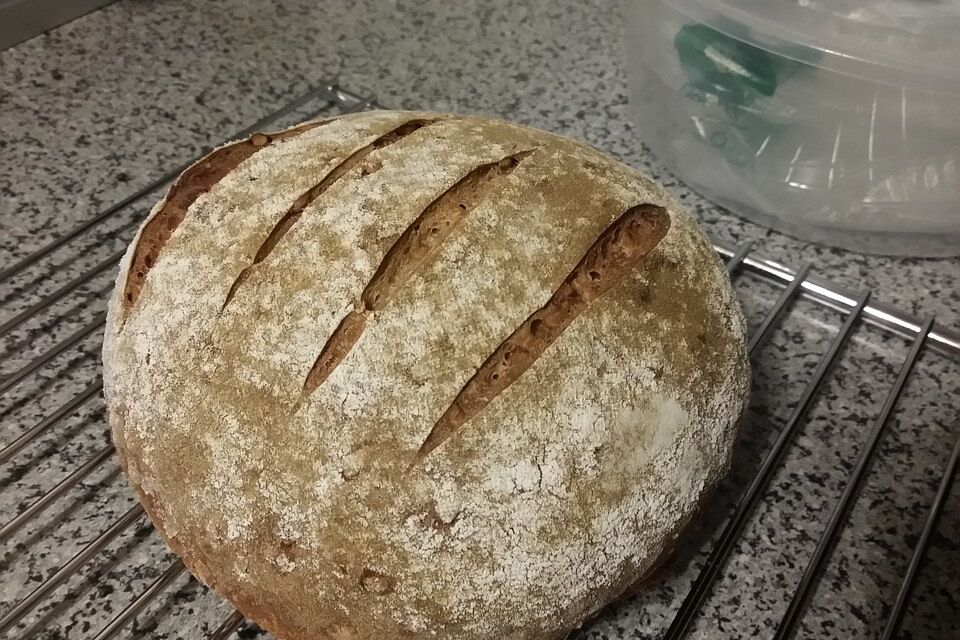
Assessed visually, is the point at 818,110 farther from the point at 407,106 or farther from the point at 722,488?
the point at 407,106

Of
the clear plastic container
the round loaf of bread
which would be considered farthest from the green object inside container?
the round loaf of bread

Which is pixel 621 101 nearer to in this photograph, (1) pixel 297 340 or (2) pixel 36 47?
(1) pixel 297 340

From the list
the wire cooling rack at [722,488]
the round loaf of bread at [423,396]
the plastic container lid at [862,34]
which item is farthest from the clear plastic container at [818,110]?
the round loaf of bread at [423,396]

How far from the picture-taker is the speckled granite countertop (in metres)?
0.74

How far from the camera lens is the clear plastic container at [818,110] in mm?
900

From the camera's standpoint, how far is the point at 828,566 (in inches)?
30.3

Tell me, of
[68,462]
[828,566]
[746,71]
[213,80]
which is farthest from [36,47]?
[828,566]

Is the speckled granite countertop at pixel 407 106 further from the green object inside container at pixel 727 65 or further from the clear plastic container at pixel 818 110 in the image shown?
the green object inside container at pixel 727 65

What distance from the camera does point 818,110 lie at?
1014 mm

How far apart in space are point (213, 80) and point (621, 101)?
0.77 metres

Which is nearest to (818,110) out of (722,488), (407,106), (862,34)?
(862,34)

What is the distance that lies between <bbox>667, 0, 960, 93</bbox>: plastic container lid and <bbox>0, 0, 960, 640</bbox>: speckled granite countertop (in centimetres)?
30

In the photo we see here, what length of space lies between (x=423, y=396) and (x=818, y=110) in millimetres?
761

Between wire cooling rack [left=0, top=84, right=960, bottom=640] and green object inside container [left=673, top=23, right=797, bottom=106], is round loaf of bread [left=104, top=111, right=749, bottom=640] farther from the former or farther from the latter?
green object inside container [left=673, top=23, right=797, bottom=106]
